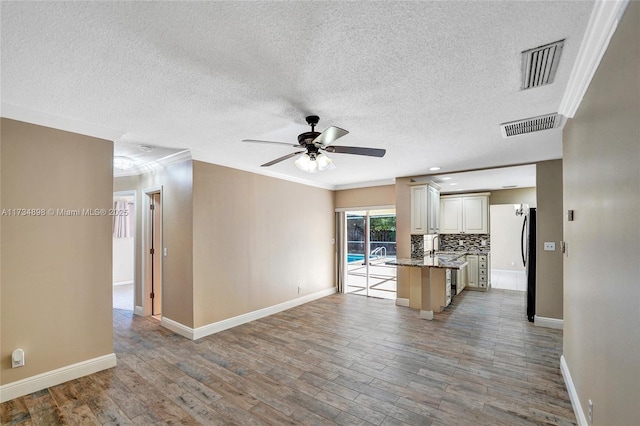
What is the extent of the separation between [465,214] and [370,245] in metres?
2.55

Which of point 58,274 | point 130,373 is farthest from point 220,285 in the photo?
point 58,274

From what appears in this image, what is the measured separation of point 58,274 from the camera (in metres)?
2.74

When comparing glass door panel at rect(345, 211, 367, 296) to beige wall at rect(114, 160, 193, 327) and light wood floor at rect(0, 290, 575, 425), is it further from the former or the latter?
beige wall at rect(114, 160, 193, 327)

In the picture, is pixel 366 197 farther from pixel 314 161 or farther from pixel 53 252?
pixel 53 252

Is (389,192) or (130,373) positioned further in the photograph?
(389,192)

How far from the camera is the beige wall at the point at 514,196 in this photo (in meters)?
6.86

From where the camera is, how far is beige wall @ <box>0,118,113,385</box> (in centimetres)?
249

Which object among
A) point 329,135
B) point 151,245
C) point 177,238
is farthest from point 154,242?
point 329,135

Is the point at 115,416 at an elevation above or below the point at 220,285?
below

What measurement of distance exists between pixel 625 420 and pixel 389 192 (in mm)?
5041

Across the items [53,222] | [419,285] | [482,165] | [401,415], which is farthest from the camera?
[419,285]

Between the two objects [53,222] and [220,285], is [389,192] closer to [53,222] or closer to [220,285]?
[220,285]

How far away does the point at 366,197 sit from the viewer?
21.1 ft

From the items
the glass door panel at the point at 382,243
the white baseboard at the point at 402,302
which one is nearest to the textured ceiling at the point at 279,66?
the white baseboard at the point at 402,302
